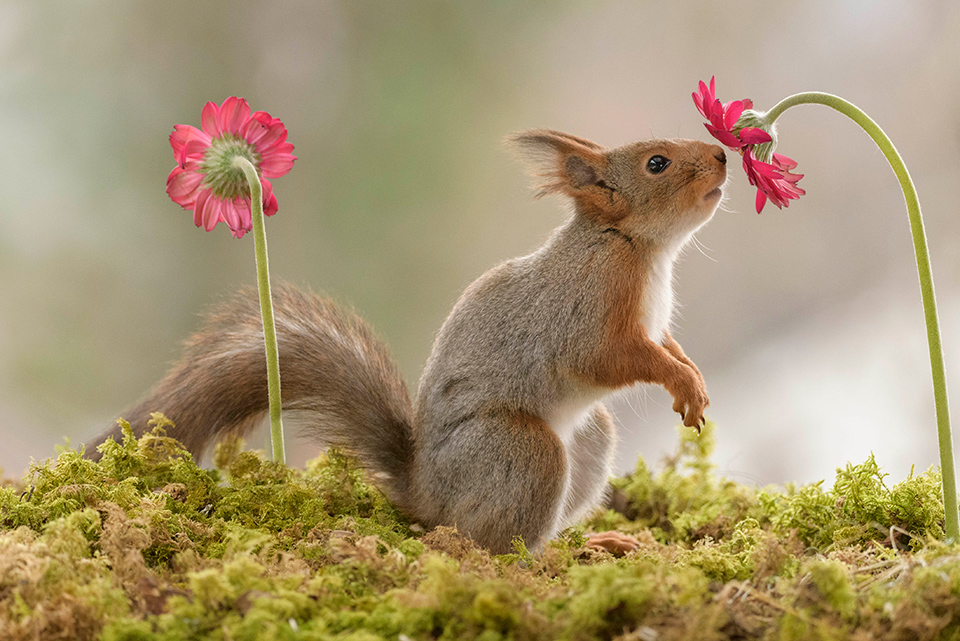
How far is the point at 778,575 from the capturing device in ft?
4.07

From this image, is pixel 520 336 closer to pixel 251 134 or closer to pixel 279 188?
pixel 251 134

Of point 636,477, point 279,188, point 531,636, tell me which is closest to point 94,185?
point 279,188

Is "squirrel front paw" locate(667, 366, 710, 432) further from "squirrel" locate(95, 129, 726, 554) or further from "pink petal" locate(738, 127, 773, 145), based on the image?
"pink petal" locate(738, 127, 773, 145)

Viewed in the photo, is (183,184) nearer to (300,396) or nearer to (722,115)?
(300,396)

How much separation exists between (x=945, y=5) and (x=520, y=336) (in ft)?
7.40

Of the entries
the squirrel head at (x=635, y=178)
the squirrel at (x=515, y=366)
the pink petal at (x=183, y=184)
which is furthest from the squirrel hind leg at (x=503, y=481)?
the pink petal at (x=183, y=184)

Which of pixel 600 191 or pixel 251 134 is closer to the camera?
pixel 251 134

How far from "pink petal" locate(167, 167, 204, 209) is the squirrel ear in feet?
2.15

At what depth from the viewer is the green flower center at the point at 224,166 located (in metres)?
1.63

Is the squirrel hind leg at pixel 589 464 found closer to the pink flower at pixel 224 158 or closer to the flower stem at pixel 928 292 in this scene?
the flower stem at pixel 928 292

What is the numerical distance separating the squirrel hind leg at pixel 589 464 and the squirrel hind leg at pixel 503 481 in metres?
0.25

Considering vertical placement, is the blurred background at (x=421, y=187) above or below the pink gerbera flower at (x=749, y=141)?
above

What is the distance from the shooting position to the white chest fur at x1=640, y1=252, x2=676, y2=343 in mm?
1793

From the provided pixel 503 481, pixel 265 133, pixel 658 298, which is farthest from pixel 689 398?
pixel 265 133
